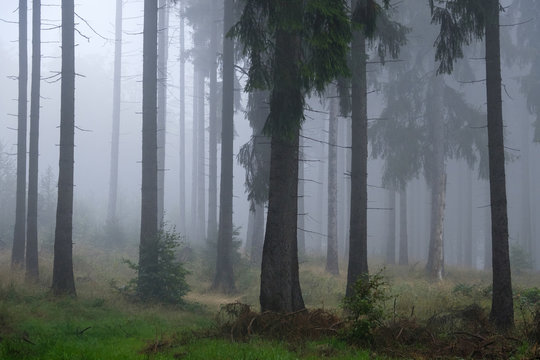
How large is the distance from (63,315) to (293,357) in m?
5.99

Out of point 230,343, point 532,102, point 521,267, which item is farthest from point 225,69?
point 521,267

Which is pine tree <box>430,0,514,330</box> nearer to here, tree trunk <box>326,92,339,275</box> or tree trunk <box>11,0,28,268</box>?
tree trunk <box>326,92,339,275</box>

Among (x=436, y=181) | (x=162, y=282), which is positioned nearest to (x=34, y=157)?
(x=162, y=282)

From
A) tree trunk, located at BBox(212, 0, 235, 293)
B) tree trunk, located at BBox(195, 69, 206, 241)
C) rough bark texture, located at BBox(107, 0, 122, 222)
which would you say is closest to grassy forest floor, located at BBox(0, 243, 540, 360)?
tree trunk, located at BBox(212, 0, 235, 293)

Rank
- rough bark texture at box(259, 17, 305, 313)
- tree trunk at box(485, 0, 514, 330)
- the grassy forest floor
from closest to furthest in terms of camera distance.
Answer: the grassy forest floor < rough bark texture at box(259, 17, 305, 313) < tree trunk at box(485, 0, 514, 330)

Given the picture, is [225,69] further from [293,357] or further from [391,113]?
[293,357]

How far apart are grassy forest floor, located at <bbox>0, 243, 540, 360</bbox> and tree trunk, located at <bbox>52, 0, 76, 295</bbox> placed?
2.18 ft

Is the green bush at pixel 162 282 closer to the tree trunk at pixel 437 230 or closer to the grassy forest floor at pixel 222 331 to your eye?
the grassy forest floor at pixel 222 331

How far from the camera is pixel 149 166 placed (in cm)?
1470

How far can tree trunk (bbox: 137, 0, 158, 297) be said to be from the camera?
512 inches

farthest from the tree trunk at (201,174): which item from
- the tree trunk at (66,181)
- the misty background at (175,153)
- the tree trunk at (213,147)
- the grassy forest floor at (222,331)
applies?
the tree trunk at (66,181)

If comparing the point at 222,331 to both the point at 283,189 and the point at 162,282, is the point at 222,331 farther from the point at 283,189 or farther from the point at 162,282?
the point at 162,282

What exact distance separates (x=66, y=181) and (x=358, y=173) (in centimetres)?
785

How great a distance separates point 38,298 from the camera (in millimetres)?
11242
